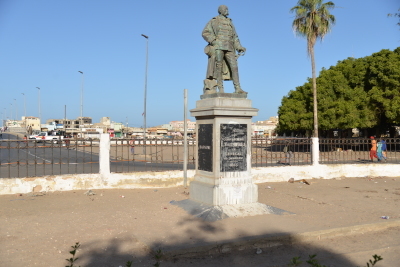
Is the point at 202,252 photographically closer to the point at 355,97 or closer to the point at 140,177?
the point at 140,177

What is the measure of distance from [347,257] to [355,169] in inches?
397

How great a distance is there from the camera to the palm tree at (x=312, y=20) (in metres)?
23.3

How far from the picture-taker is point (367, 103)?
96.4 feet

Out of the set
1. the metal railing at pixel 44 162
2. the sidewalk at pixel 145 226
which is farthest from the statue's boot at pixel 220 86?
the metal railing at pixel 44 162

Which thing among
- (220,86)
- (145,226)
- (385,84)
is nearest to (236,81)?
(220,86)

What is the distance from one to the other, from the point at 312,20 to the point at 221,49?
57.1 feet

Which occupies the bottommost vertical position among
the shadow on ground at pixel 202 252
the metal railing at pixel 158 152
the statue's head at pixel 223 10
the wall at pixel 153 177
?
the shadow on ground at pixel 202 252

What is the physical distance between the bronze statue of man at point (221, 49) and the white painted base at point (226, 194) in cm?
197

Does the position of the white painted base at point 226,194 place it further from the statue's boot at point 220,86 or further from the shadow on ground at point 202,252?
the statue's boot at point 220,86

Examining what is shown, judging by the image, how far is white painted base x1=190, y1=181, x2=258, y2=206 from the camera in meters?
7.44

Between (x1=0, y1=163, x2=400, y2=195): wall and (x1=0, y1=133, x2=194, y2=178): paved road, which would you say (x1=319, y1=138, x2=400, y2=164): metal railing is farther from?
(x1=0, y1=133, x2=194, y2=178): paved road

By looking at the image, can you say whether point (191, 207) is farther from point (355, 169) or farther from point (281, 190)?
point (355, 169)

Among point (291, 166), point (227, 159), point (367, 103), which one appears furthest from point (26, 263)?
point (367, 103)

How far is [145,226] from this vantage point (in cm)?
659
